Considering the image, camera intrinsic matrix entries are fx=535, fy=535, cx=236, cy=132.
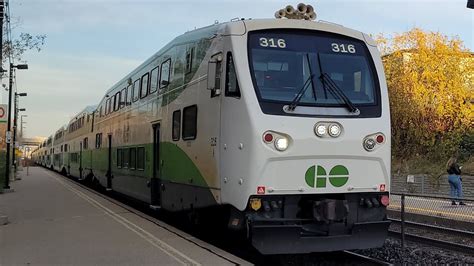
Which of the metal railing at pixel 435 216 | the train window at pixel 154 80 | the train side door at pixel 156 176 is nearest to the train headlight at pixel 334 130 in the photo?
the metal railing at pixel 435 216

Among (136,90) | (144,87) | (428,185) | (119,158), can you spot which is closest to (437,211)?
(144,87)

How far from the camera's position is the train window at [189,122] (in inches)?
353

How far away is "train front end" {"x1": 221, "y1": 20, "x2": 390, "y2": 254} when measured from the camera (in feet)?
23.2

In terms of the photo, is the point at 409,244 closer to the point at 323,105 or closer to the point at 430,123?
the point at 323,105

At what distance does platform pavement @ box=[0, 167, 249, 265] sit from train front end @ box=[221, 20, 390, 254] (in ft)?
2.96

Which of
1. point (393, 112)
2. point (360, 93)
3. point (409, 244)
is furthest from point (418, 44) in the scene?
point (360, 93)

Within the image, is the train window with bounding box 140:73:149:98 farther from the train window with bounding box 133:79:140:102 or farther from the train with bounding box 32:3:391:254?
the train with bounding box 32:3:391:254

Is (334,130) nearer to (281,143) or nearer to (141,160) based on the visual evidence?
(281,143)

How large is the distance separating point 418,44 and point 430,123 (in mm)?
4976

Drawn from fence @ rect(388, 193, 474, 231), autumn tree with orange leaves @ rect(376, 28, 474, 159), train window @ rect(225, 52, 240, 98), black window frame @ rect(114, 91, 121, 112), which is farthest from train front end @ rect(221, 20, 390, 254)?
autumn tree with orange leaves @ rect(376, 28, 474, 159)

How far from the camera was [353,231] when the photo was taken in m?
7.49

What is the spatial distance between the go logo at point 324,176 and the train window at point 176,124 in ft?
10.8

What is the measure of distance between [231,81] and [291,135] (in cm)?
120

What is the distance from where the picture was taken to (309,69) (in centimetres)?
774
